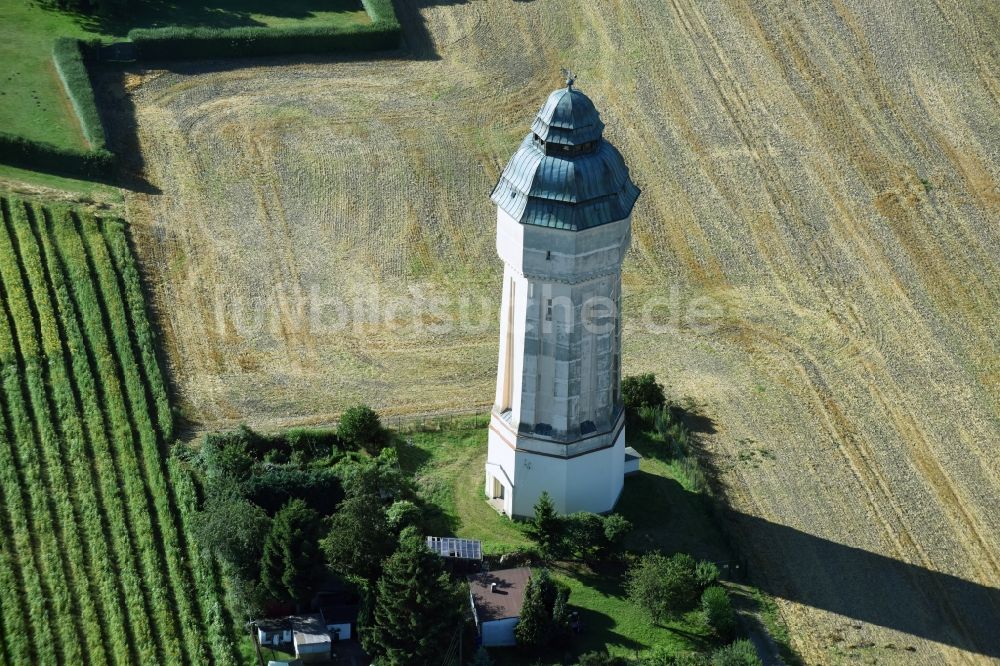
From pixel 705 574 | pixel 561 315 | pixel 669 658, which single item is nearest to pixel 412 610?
pixel 669 658

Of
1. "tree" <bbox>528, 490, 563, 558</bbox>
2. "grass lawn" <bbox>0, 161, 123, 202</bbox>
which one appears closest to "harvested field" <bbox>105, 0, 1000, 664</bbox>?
"grass lawn" <bbox>0, 161, 123, 202</bbox>

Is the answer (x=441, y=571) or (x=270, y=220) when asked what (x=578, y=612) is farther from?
(x=270, y=220)

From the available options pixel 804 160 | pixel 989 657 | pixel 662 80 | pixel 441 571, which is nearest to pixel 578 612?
pixel 441 571

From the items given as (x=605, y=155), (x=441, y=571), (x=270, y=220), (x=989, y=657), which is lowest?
(x=989, y=657)

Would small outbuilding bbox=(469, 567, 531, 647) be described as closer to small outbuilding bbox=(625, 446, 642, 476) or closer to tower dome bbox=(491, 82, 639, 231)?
small outbuilding bbox=(625, 446, 642, 476)

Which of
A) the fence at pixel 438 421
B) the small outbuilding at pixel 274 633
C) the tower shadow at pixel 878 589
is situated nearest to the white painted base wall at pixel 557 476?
the fence at pixel 438 421

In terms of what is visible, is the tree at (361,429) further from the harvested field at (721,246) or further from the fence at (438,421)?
the harvested field at (721,246)

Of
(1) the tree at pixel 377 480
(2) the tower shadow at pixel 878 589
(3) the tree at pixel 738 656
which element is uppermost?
(1) the tree at pixel 377 480
